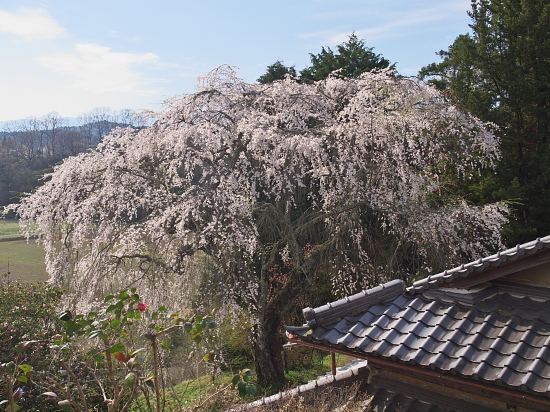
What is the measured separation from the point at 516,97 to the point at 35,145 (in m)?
32.7

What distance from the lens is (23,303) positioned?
6367mm

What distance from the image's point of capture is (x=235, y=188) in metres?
6.24

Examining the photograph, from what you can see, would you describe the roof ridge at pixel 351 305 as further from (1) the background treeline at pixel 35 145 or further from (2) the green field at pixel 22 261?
(1) the background treeline at pixel 35 145

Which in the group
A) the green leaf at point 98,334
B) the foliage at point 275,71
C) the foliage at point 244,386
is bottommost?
the foliage at point 244,386

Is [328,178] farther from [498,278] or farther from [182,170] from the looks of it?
[498,278]

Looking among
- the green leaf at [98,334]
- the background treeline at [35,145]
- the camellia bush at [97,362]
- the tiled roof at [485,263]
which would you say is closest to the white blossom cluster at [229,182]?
the camellia bush at [97,362]

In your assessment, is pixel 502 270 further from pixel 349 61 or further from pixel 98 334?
pixel 349 61

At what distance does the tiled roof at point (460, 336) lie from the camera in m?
2.55

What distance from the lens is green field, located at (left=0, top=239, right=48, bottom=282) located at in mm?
12312

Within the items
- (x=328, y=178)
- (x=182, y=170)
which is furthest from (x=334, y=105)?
(x=182, y=170)

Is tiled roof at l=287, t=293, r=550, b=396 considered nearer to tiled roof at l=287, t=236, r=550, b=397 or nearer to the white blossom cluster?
tiled roof at l=287, t=236, r=550, b=397

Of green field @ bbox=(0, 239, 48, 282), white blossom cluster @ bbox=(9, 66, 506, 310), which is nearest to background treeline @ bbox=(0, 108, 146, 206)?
green field @ bbox=(0, 239, 48, 282)

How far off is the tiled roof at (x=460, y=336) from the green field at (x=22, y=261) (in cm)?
1051

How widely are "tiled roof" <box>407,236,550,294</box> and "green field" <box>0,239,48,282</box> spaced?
35.3ft
